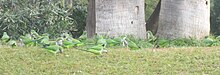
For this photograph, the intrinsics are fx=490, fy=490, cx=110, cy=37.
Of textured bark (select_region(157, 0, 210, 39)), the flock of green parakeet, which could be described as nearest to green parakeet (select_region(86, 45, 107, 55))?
the flock of green parakeet

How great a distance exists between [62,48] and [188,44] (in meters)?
2.54

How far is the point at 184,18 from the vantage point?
7.97m

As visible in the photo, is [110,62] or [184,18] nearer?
[110,62]

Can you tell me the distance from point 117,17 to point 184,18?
1.10 m

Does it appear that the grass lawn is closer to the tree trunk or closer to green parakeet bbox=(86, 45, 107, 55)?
green parakeet bbox=(86, 45, 107, 55)

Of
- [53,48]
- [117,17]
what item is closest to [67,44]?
[53,48]

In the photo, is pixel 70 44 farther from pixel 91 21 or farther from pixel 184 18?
pixel 184 18

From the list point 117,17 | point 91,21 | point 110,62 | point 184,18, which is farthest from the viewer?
point 91,21

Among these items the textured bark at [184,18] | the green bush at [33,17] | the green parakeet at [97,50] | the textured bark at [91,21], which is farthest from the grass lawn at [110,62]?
the green bush at [33,17]

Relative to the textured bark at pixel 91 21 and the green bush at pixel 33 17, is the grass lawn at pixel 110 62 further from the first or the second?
the green bush at pixel 33 17

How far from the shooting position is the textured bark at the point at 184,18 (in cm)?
794

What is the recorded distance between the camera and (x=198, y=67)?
17.0ft

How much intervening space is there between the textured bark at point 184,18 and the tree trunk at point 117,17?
0.49 meters

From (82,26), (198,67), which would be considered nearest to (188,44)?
(198,67)
